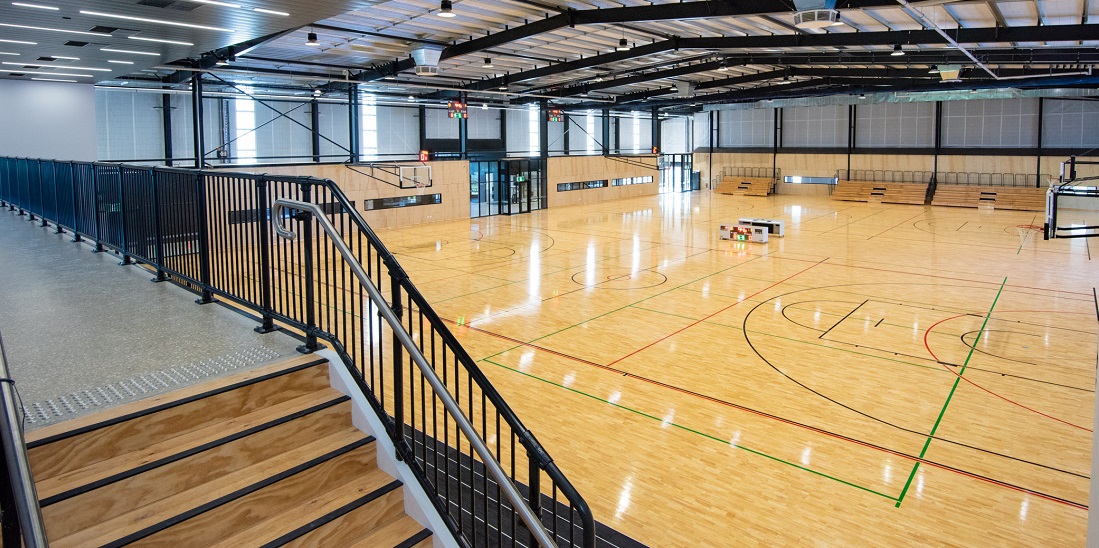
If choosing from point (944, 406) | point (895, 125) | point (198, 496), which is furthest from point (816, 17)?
point (895, 125)

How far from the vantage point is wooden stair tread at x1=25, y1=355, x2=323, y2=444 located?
3.82 m

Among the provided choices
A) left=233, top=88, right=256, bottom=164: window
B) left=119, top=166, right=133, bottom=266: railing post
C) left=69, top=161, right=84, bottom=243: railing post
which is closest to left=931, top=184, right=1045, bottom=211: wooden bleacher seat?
left=233, top=88, right=256, bottom=164: window

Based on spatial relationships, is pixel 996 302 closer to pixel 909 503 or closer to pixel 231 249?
pixel 909 503

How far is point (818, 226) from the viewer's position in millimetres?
29844

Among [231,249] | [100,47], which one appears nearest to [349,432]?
[231,249]

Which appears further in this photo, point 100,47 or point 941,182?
point 941,182

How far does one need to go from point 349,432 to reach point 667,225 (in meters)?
26.4

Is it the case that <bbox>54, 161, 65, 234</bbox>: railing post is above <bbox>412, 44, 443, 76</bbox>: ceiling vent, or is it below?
below

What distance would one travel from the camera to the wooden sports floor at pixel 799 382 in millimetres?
6641

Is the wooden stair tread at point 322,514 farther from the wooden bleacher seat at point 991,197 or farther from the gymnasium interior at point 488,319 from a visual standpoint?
the wooden bleacher seat at point 991,197

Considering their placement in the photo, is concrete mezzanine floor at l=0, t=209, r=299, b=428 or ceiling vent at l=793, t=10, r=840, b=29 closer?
concrete mezzanine floor at l=0, t=209, r=299, b=428

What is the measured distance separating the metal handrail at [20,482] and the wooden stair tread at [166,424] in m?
1.90

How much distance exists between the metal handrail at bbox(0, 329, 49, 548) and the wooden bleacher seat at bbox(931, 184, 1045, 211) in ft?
139

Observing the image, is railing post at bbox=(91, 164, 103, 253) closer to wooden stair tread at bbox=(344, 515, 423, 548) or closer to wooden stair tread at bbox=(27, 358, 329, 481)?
wooden stair tread at bbox=(27, 358, 329, 481)
